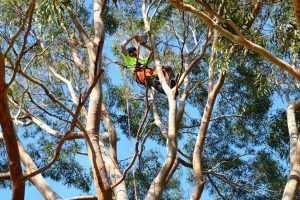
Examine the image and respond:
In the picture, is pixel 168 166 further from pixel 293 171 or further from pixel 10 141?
pixel 10 141

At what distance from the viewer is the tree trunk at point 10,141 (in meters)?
2.32

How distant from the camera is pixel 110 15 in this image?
8.59 meters

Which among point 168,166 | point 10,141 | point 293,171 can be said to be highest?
point 293,171

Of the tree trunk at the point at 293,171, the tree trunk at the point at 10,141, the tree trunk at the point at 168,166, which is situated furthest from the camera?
the tree trunk at the point at 168,166

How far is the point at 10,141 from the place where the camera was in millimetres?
2338

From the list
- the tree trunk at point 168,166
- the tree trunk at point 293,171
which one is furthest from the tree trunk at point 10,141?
the tree trunk at point 293,171

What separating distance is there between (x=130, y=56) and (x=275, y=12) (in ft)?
6.21

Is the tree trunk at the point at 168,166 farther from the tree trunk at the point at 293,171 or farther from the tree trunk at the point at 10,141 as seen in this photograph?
the tree trunk at the point at 10,141

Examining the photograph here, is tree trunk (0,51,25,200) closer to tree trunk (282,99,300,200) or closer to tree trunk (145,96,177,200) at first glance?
tree trunk (145,96,177,200)

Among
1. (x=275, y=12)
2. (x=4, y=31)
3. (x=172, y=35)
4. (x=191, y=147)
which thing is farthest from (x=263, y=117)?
(x=4, y=31)

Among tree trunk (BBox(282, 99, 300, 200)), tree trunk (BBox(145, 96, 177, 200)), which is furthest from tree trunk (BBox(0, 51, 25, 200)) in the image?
tree trunk (BBox(282, 99, 300, 200))

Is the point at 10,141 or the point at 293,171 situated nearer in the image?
the point at 10,141

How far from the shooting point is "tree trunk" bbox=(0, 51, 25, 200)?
232cm

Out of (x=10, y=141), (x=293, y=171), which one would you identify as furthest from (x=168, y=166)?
(x=10, y=141)
